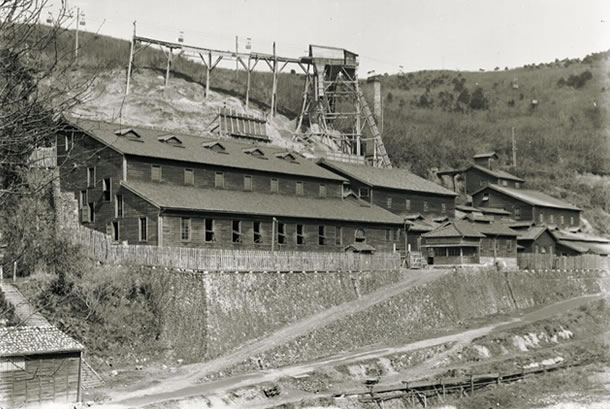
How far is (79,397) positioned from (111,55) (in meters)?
78.9

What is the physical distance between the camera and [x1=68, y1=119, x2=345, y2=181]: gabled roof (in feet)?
167

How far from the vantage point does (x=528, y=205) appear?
85750 millimetres

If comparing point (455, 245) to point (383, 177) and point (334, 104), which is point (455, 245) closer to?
point (383, 177)

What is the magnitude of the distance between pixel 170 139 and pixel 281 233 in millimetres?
10651

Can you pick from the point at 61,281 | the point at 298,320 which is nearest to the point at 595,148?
the point at 298,320

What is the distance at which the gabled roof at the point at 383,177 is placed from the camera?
68.2 meters

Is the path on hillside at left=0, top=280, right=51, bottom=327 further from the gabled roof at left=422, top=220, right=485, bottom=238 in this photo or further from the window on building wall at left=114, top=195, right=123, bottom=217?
the gabled roof at left=422, top=220, right=485, bottom=238

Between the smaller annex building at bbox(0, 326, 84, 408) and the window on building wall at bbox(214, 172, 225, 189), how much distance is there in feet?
78.7

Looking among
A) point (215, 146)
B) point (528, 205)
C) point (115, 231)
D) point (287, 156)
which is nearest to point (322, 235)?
point (287, 156)

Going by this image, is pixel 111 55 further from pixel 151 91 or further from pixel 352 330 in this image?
pixel 352 330

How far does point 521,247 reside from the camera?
76.7m

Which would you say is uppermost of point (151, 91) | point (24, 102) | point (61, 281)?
point (151, 91)

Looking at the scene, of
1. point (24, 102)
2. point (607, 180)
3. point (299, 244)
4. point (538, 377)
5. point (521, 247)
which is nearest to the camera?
point (24, 102)

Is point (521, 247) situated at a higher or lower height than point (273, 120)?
lower
